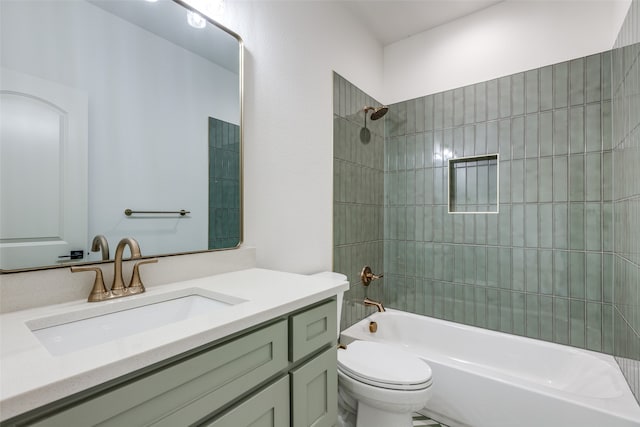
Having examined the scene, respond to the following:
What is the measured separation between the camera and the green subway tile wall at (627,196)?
130cm

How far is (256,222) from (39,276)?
818 mm

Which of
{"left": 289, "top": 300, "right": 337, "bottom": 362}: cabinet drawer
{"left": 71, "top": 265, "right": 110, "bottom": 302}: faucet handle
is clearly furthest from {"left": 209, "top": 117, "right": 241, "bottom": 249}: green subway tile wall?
{"left": 289, "top": 300, "right": 337, "bottom": 362}: cabinet drawer

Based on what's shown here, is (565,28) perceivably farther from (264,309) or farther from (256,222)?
(264,309)

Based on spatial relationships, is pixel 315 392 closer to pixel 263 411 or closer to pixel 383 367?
pixel 263 411

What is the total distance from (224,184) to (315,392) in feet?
2.94

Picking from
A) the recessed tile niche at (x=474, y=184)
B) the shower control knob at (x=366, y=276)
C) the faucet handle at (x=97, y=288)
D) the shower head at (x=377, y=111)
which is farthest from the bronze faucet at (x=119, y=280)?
the recessed tile niche at (x=474, y=184)

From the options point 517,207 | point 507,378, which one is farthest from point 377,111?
point 507,378

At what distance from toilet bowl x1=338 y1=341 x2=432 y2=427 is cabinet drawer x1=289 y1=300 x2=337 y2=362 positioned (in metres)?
0.51

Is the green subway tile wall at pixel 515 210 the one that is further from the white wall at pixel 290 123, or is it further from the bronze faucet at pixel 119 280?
the bronze faucet at pixel 119 280

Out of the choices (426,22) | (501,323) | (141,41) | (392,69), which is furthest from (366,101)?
(501,323)

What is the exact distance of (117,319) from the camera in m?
0.85

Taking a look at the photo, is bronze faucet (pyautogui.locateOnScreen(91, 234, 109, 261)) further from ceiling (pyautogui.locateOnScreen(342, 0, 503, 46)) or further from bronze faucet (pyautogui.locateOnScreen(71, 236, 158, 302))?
ceiling (pyautogui.locateOnScreen(342, 0, 503, 46))

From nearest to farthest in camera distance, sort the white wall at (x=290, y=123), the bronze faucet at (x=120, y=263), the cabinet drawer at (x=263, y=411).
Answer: the cabinet drawer at (x=263, y=411) → the bronze faucet at (x=120, y=263) → the white wall at (x=290, y=123)

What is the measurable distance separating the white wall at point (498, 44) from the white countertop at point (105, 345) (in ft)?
6.84
